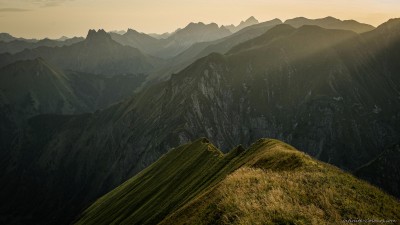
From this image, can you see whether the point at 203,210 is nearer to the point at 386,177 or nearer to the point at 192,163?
the point at 192,163

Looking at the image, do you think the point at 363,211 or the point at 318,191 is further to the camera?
the point at 318,191

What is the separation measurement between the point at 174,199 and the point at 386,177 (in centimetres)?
12971

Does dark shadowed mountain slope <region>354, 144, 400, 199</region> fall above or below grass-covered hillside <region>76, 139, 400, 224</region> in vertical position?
below

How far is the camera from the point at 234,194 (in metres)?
27.4

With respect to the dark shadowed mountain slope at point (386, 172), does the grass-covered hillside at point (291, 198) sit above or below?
above

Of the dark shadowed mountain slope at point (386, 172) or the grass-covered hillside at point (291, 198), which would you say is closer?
the grass-covered hillside at point (291, 198)

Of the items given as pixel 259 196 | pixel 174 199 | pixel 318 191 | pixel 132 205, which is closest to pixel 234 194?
pixel 259 196

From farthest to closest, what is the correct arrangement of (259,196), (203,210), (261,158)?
(261,158) → (203,210) → (259,196)

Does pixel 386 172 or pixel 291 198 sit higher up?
pixel 291 198

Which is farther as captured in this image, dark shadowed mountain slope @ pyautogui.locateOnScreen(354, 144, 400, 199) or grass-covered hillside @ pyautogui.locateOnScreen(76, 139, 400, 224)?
dark shadowed mountain slope @ pyautogui.locateOnScreen(354, 144, 400, 199)

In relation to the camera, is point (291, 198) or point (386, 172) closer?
point (291, 198)

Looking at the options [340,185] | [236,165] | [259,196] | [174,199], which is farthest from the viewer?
[174,199]

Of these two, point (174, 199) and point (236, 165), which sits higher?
point (236, 165)

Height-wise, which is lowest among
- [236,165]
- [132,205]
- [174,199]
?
[132,205]
